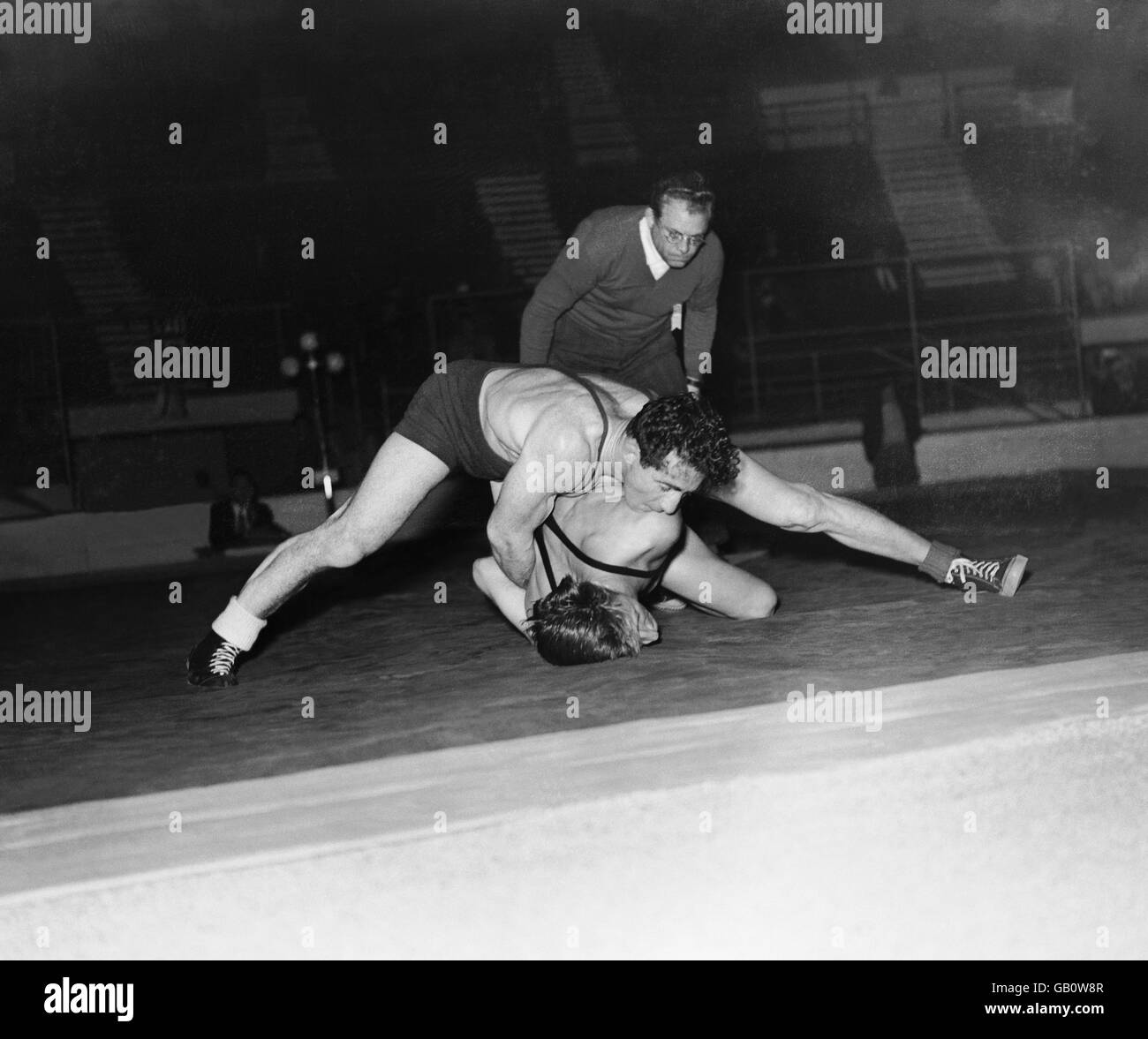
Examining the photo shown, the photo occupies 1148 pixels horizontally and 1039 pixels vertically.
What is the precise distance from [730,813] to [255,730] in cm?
125

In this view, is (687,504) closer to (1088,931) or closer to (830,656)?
(830,656)

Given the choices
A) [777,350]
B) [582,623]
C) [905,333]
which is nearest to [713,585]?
[582,623]

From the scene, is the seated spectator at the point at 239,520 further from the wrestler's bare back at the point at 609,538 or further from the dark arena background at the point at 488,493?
the wrestler's bare back at the point at 609,538

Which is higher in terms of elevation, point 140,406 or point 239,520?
point 140,406

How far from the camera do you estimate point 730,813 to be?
94.8 inches

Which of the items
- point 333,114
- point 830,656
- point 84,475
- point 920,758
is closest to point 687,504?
point 830,656

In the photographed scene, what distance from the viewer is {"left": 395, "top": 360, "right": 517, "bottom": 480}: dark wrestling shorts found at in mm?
3467

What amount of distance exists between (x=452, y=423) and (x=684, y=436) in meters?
0.73

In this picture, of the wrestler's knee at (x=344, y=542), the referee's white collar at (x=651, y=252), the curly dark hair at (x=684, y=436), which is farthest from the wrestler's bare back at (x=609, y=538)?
the referee's white collar at (x=651, y=252)

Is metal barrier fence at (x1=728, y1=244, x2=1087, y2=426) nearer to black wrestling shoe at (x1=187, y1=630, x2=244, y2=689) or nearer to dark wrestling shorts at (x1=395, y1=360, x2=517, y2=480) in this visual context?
dark wrestling shorts at (x1=395, y1=360, x2=517, y2=480)

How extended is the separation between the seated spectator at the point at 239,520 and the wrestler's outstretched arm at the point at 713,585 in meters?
3.96

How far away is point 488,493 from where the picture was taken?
8.06m

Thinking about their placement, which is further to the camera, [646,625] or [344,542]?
[646,625]

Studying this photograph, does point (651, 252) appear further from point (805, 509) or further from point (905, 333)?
point (905, 333)
